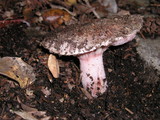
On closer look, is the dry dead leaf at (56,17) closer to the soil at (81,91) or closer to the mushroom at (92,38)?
the soil at (81,91)

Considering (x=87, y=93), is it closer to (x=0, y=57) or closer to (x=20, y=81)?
(x=20, y=81)

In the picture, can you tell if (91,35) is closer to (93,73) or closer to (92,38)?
(92,38)

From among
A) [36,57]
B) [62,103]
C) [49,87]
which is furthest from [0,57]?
[62,103]

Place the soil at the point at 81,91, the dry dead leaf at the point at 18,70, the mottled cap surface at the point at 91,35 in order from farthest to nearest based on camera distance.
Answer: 1. the dry dead leaf at the point at 18,70
2. the soil at the point at 81,91
3. the mottled cap surface at the point at 91,35

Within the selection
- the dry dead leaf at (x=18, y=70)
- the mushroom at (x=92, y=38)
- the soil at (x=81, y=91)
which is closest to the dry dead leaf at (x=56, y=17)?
the soil at (x=81, y=91)

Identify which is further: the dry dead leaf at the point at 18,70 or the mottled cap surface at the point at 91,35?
the dry dead leaf at the point at 18,70

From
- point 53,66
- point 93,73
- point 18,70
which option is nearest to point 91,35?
point 93,73

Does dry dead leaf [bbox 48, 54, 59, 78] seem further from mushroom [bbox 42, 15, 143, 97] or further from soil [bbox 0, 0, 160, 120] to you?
mushroom [bbox 42, 15, 143, 97]
